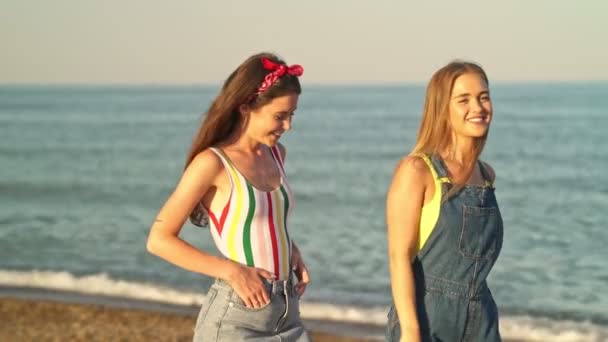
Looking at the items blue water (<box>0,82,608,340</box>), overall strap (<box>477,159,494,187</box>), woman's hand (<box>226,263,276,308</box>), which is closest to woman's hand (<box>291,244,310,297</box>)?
woman's hand (<box>226,263,276,308</box>)

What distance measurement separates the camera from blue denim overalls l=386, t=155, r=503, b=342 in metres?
3.61

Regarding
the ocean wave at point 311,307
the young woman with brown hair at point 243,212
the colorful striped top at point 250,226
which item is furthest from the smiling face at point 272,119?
the ocean wave at point 311,307

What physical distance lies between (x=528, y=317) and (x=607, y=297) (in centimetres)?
165

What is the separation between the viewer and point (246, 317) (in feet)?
11.9

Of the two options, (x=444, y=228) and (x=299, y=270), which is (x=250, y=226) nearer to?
(x=299, y=270)

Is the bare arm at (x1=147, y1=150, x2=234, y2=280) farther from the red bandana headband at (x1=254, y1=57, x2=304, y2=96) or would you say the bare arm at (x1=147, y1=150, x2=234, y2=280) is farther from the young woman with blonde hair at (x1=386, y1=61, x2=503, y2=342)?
the young woman with blonde hair at (x1=386, y1=61, x2=503, y2=342)

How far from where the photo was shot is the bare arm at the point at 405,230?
357cm

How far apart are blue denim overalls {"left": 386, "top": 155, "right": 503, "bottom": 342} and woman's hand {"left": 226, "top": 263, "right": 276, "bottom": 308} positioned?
0.54m

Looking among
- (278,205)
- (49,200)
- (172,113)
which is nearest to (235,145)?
(278,205)

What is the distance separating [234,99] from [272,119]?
0.17 m

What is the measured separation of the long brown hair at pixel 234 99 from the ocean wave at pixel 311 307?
6806mm

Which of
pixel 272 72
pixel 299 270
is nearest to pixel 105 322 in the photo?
pixel 299 270

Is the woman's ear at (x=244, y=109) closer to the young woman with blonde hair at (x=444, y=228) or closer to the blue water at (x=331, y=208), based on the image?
the young woman with blonde hair at (x=444, y=228)

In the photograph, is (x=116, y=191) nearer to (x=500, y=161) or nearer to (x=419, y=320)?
(x=500, y=161)
